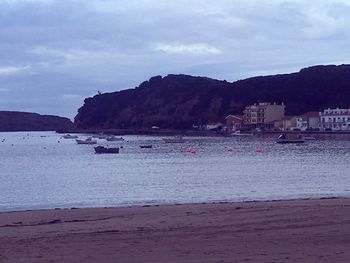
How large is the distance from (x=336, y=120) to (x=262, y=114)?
19801 mm

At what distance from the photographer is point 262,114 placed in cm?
16238

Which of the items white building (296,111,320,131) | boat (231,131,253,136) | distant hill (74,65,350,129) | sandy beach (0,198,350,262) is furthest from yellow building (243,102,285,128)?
sandy beach (0,198,350,262)

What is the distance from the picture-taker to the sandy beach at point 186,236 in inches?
434

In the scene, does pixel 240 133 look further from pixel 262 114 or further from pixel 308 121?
pixel 308 121

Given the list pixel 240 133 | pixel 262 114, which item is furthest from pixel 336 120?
pixel 240 133

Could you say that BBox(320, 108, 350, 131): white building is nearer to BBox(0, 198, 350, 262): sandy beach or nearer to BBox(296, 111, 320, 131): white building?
BBox(296, 111, 320, 131): white building

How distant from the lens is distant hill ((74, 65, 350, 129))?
175 m

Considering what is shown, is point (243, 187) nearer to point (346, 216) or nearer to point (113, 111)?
point (346, 216)

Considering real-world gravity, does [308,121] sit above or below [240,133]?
above

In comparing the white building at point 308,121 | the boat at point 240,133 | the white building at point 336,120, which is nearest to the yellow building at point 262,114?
the white building at point 308,121

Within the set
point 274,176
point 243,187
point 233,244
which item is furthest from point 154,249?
point 274,176

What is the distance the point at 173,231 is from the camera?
14305mm

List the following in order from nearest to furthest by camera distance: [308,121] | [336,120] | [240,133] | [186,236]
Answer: [186,236], [336,120], [240,133], [308,121]

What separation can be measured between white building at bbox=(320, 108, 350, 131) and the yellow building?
13812mm
